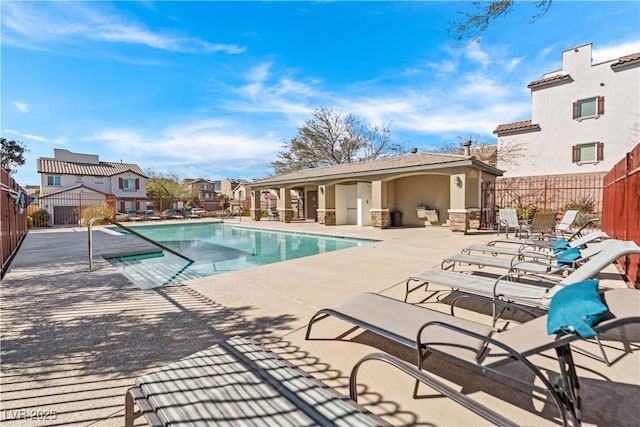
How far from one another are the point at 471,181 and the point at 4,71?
15426mm

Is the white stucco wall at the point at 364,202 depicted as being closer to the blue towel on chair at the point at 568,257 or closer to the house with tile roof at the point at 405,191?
the house with tile roof at the point at 405,191

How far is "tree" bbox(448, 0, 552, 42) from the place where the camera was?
509cm

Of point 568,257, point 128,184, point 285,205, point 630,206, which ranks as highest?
point 128,184

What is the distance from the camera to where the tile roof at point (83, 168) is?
30.2 metres

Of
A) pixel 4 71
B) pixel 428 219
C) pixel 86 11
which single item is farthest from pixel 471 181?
pixel 4 71

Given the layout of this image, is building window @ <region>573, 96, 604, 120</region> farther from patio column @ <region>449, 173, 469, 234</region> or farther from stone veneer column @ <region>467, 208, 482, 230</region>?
patio column @ <region>449, 173, 469, 234</region>

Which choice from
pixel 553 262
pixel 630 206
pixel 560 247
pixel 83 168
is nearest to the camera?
pixel 630 206

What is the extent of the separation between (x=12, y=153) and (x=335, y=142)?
28.8 metres

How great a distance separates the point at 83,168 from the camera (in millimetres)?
32188

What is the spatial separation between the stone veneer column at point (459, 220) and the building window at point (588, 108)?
46.3ft

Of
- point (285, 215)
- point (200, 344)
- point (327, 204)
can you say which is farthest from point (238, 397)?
point (285, 215)

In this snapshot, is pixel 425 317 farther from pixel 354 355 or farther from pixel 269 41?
pixel 269 41

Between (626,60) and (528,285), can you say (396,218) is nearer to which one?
(528,285)

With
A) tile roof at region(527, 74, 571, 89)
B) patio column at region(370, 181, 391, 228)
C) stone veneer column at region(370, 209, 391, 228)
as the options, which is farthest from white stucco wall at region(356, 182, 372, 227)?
tile roof at region(527, 74, 571, 89)
